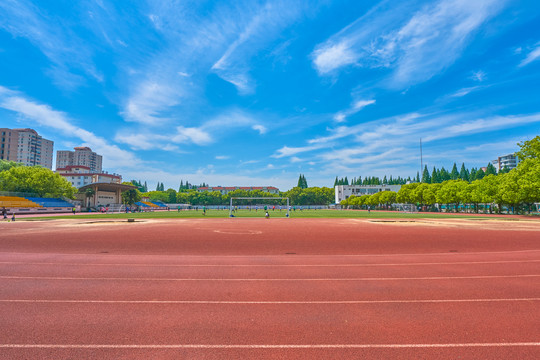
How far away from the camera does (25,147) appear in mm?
141250

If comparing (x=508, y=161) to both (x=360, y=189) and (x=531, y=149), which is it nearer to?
(x=360, y=189)

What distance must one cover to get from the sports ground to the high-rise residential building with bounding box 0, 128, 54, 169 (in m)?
148

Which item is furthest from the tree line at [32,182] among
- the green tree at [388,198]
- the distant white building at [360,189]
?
the distant white building at [360,189]

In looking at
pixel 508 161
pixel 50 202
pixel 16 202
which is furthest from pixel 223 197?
pixel 508 161

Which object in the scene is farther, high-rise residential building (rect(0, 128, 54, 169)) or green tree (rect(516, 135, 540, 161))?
high-rise residential building (rect(0, 128, 54, 169))

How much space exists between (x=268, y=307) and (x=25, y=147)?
181840mm

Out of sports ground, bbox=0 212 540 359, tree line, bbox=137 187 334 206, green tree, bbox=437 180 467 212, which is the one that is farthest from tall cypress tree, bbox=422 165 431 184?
sports ground, bbox=0 212 540 359

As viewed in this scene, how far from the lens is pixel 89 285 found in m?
8.64

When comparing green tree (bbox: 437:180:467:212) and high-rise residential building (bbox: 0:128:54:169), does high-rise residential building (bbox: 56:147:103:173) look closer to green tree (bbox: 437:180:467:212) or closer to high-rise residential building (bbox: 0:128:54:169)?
high-rise residential building (bbox: 0:128:54:169)

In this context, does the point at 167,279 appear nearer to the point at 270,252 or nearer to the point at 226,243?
the point at 270,252

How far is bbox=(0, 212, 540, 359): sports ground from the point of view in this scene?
4.93m

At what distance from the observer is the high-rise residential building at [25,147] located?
433 ft

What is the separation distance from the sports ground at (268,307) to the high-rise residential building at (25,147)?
148193 millimetres

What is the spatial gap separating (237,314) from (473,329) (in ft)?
15.8
